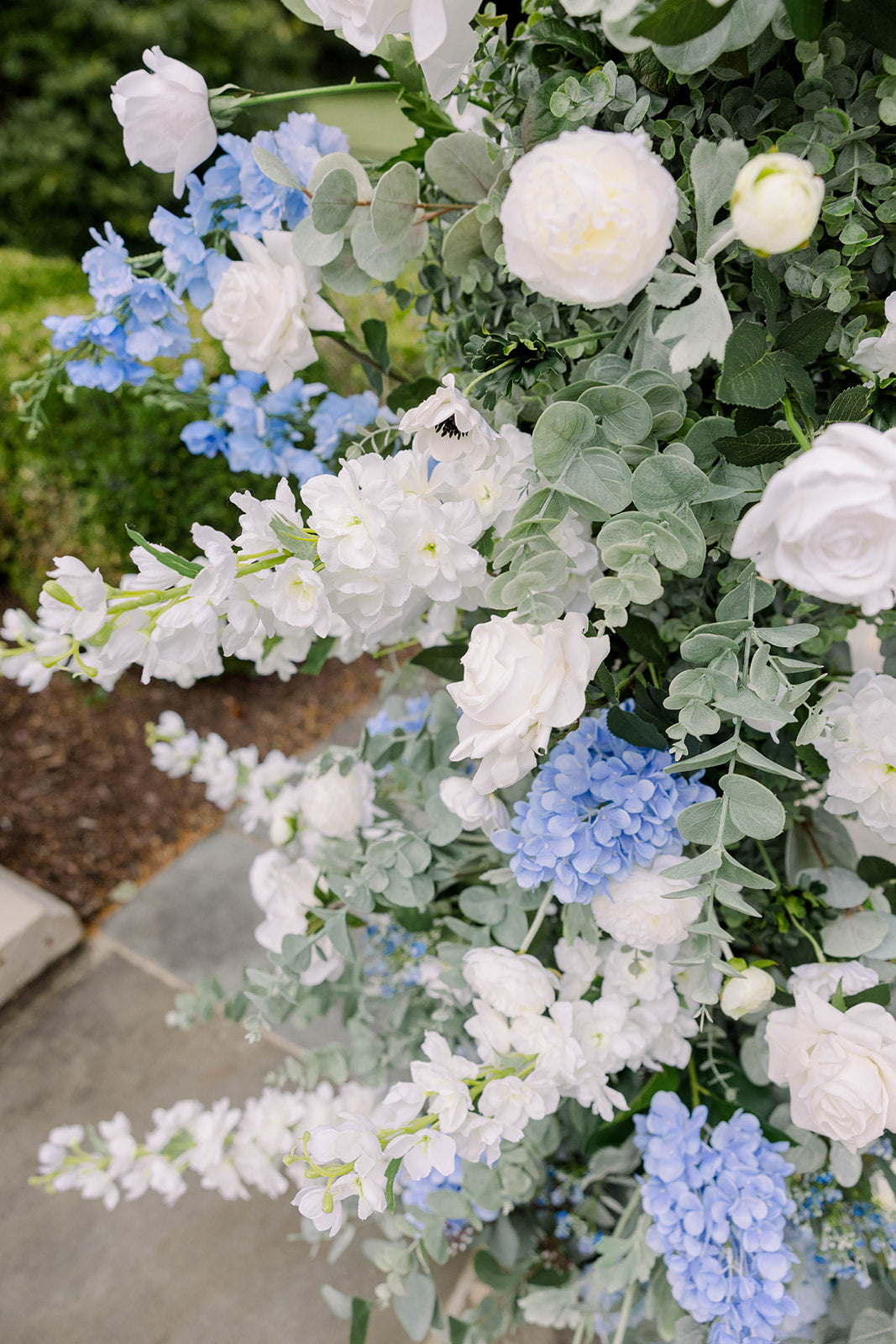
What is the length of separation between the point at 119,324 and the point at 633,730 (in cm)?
57

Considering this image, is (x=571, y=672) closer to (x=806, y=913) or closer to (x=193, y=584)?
(x=193, y=584)

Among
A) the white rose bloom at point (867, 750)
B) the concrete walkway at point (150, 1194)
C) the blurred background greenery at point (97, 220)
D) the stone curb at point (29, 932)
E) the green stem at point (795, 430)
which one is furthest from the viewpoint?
the blurred background greenery at point (97, 220)

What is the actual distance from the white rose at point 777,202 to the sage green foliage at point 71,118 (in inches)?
213

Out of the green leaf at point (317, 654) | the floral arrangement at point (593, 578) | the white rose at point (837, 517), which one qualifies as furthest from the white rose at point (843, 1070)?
the green leaf at point (317, 654)

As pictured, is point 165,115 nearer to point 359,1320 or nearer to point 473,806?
point 473,806

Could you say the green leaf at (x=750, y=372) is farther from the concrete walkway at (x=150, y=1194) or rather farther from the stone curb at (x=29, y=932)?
the stone curb at (x=29, y=932)

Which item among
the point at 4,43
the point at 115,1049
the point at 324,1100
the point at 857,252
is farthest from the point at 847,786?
the point at 4,43

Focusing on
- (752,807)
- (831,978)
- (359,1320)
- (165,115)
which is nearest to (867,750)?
(752,807)

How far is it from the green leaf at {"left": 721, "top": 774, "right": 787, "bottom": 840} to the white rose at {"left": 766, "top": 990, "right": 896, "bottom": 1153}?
0.21 m

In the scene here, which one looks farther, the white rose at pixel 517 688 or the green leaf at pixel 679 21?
the white rose at pixel 517 688

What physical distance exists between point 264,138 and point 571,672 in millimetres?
493

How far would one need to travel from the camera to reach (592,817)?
0.67 metres

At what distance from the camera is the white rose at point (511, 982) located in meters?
0.72

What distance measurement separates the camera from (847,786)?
611mm
